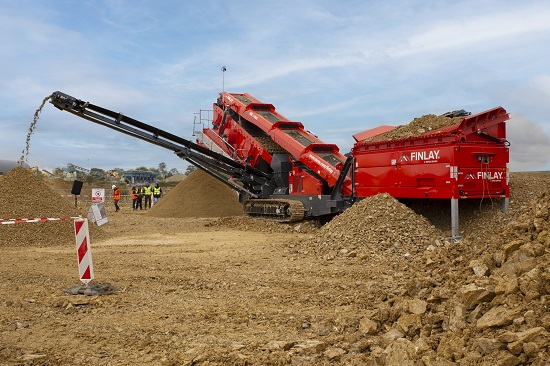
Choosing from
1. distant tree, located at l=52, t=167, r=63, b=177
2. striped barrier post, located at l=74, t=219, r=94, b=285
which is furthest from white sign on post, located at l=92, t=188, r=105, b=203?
distant tree, located at l=52, t=167, r=63, b=177

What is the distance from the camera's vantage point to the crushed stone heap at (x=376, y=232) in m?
9.38

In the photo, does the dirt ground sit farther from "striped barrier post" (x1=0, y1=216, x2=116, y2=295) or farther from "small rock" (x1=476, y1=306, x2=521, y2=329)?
"striped barrier post" (x1=0, y1=216, x2=116, y2=295)

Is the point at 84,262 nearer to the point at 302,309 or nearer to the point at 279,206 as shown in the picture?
the point at 302,309

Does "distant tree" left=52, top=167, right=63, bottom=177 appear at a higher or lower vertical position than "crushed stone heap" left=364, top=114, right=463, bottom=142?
higher

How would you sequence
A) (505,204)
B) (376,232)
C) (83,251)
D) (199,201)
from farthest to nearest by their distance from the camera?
(199,201)
(505,204)
(376,232)
(83,251)

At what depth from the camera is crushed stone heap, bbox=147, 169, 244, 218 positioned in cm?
2097

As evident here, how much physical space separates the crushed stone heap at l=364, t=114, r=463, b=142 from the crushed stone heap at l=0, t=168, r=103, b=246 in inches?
299

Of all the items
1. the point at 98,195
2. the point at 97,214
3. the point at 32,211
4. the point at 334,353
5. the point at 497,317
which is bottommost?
the point at 334,353

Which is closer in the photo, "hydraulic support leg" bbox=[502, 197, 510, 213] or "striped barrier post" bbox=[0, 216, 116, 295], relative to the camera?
"striped barrier post" bbox=[0, 216, 116, 295]

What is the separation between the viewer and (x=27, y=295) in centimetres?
651

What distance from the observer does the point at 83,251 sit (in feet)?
22.2

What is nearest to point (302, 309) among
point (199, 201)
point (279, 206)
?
point (279, 206)

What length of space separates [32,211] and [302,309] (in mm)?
9522

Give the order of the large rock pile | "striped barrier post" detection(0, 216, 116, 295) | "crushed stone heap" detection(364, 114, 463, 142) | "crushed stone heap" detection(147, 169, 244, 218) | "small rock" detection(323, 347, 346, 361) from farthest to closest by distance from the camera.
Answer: "crushed stone heap" detection(147, 169, 244, 218)
"crushed stone heap" detection(364, 114, 463, 142)
"striped barrier post" detection(0, 216, 116, 295)
"small rock" detection(323, 347, 346, 361)
the large rock pile
